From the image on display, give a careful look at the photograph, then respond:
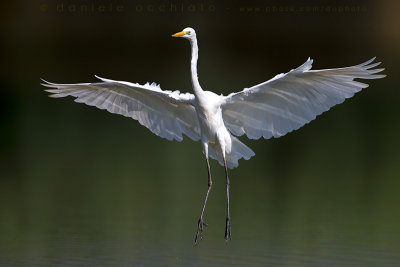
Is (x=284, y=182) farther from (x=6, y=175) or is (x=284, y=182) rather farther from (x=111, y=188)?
Result: (x=6, y=175)

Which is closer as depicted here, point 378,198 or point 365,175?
point 378,198

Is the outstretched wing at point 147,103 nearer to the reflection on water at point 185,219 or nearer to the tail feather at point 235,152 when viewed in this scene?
the tail feather at point 235,152

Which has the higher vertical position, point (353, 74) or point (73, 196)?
point (353, 74)

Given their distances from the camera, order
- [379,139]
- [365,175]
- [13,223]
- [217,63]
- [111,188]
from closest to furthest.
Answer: [13,223] < [111,188] < [365,175] < [379,139] < [217,63]

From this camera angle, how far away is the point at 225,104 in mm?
8492

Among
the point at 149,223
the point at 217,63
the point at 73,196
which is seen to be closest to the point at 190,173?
the point at 73,196

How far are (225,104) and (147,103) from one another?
83 centimetres

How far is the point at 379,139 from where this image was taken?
50.4 feet

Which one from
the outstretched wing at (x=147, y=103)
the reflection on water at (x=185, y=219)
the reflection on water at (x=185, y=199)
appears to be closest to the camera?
the reflection on water at (x=185, y=219)

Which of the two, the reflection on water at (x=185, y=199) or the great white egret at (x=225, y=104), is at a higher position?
the great white egret at (x=225, y=104)

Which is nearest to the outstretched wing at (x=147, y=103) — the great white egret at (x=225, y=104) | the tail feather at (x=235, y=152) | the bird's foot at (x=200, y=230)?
the great white egret at (x=225, y=104)

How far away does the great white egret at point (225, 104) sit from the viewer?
799cm

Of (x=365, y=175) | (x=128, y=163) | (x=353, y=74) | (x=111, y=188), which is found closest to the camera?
(x=353, y=74)

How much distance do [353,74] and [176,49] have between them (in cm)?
1743
